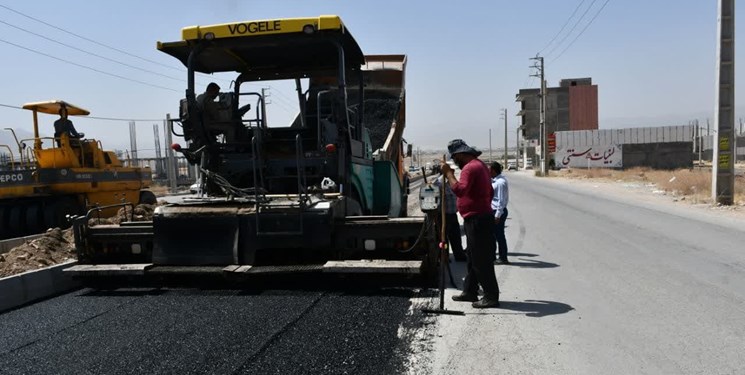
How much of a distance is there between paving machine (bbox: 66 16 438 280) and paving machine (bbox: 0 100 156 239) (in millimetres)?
7647

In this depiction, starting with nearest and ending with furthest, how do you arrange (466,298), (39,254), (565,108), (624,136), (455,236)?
(466,298) → (39,254) → (455,236) → (624,136) → (565,108)

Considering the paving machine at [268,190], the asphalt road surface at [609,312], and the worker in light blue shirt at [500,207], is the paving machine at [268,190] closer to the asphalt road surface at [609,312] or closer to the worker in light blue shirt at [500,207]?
the asphalt road surface at [609,312]

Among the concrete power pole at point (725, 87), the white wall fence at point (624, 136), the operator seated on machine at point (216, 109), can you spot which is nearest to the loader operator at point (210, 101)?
the operator seated on machine at point (216, 109)

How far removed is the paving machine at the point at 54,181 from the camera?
1396cm

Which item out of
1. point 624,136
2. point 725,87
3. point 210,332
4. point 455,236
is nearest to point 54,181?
point 455,236

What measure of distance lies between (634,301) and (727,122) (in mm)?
14367

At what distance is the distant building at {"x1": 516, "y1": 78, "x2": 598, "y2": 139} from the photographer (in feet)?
302

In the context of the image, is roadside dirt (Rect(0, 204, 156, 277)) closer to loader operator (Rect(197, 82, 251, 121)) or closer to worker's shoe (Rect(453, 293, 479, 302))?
loader operator (Rect(197, 82, 251, 121))

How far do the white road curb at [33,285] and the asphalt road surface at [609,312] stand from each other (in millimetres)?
4457

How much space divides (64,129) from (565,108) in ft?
288

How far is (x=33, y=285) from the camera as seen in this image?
6.36 m

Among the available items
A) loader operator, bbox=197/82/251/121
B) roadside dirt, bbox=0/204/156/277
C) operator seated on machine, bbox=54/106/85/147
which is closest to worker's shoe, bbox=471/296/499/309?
loader operator, bbox=197/82/251/121

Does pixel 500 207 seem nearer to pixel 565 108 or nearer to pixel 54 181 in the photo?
pixel 54 181

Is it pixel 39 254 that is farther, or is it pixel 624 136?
pixel 624 136
